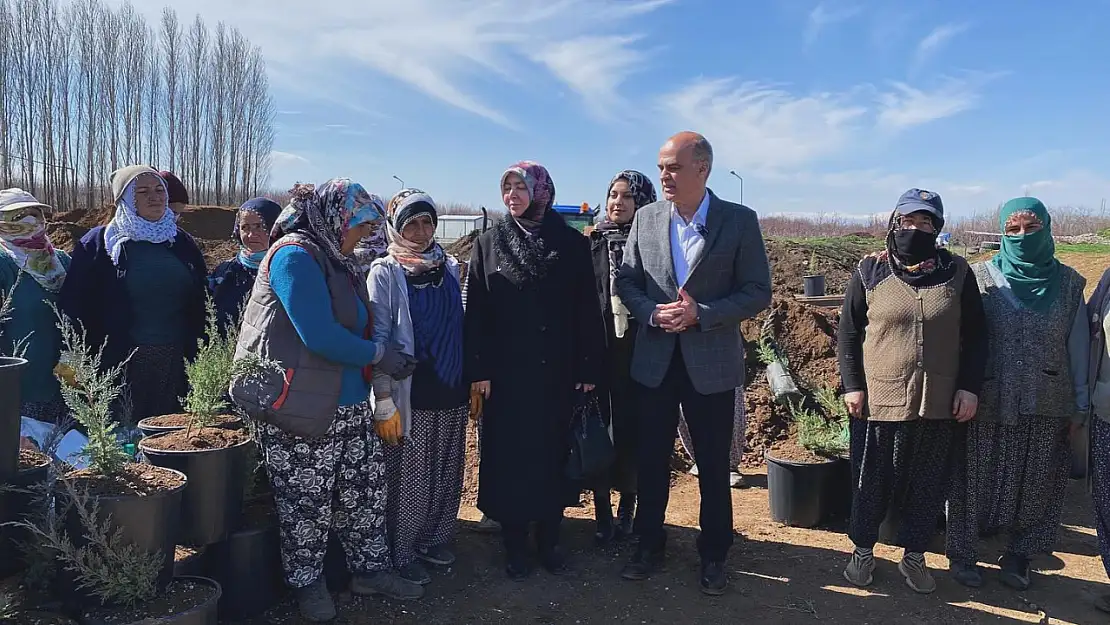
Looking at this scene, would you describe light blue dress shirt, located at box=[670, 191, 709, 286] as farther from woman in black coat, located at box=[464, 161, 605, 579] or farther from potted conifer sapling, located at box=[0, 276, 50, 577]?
potted conifer sapling, located at box=[0, 276, 50, 577]

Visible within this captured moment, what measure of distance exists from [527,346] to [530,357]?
0.17ft

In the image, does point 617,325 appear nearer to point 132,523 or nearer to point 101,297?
point 132,523

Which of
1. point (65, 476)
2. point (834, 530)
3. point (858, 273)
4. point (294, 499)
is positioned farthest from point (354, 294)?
point (834, 530)

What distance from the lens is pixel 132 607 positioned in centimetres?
236

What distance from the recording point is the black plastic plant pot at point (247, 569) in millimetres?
3037

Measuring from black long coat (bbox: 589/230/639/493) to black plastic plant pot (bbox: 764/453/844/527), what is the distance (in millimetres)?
972

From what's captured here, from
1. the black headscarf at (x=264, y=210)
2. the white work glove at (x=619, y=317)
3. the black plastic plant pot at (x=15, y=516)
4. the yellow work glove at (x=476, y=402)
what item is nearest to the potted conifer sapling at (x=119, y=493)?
the black plastic plant pot at (x=15, y=516)

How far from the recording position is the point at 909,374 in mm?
3395

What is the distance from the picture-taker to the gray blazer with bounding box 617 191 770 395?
3.39 meters

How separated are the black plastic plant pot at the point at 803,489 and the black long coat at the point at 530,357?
147 cm

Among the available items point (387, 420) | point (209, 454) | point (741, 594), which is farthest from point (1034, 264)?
point (209, 454)

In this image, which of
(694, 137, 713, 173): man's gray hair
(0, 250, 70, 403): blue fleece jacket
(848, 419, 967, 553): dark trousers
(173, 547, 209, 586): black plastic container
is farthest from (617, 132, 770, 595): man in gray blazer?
(0, 250, 70, 403): blue fleece jacket

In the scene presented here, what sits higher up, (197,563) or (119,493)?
(119,493)

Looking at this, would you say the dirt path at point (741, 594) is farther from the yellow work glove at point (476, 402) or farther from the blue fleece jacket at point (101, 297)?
the blue fleece jacket at point (101, 297)
